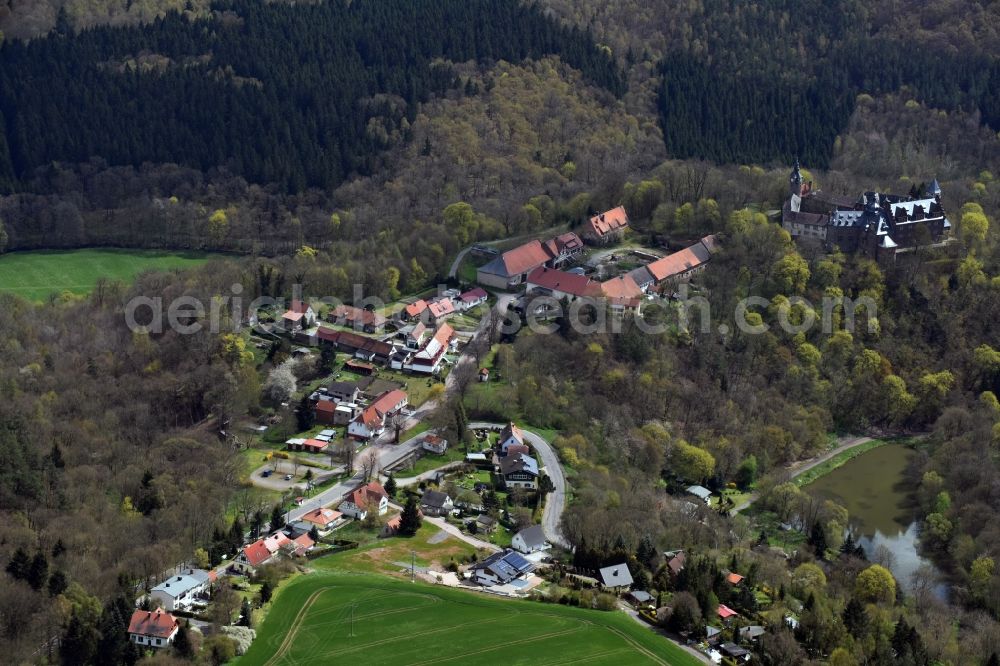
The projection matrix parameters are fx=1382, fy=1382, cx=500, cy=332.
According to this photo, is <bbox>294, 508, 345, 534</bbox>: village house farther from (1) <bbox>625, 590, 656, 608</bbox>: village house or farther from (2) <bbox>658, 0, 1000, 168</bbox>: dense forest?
(2) <bbox>658, 0, 1000, 168</bbox>: dense forest

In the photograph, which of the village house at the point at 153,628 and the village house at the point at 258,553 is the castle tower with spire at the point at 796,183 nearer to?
the village house at the point at 258,553

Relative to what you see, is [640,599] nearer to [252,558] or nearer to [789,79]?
[252,558]

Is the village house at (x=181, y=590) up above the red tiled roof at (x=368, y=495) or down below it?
above

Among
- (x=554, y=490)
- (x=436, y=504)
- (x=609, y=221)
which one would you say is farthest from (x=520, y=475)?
(x=609, y=221)

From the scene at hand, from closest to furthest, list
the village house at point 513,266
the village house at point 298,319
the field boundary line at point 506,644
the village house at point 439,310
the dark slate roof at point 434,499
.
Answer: the field boundary line at point 506,644 → the dark slate roof at point 434,499 → the village house at point 298,319 → the village house at point 439,310 → the village house at point 513,266

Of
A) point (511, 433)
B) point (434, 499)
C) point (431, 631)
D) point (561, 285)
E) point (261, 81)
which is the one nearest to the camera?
point (431, 631)

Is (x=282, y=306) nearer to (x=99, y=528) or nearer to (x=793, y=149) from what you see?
(x=99, y=528)

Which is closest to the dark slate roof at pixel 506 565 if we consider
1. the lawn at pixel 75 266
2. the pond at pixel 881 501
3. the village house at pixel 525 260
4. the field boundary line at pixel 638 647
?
the field boundary line at pixel 638 647

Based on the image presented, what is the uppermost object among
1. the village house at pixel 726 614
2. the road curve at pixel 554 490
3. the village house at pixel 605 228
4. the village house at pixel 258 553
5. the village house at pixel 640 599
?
the village house at pixel 605 228
